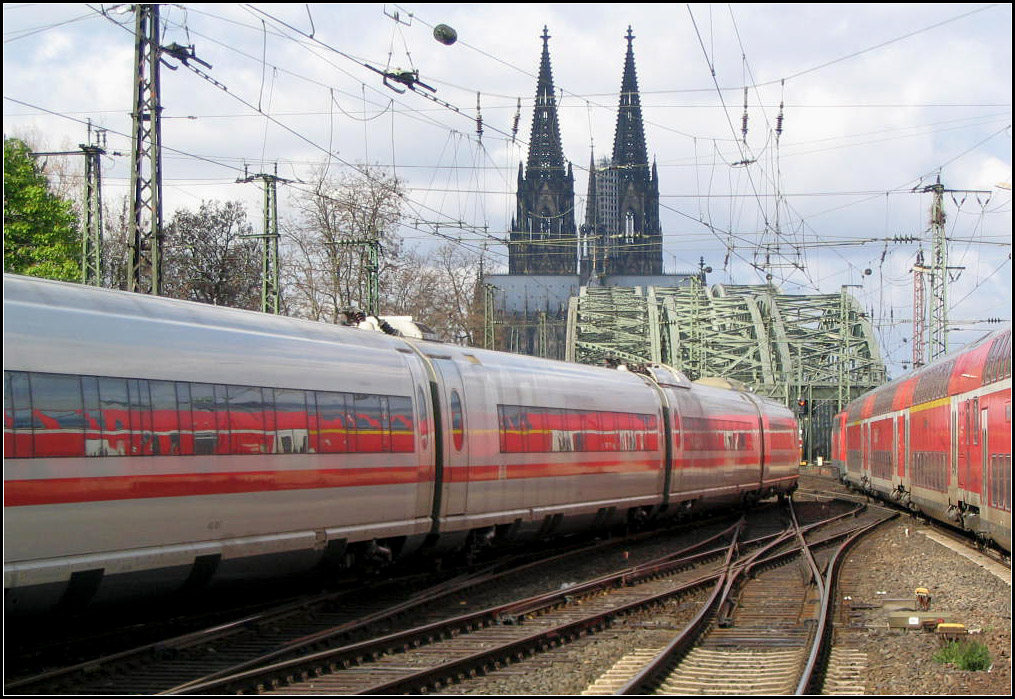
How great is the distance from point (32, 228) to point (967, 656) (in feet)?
140

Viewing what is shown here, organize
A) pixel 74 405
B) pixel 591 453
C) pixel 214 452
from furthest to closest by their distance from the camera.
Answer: pixel 591 453 < pixel 214 452 < pixel 74 405

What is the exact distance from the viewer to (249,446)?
11.1 meters

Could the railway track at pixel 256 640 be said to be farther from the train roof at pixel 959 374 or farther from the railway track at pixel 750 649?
the train roof at pixel 959 374

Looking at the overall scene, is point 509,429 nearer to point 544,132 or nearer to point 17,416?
point 17,416

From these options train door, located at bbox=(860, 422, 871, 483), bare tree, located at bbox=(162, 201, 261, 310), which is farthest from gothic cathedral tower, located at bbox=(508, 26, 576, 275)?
train door, located at bbox=(860, 422, 871, 483)

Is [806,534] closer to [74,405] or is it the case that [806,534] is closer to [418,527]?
[418,527]

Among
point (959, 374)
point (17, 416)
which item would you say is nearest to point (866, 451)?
point (959, 374)

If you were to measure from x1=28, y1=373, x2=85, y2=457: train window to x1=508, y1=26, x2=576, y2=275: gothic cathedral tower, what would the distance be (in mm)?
102698

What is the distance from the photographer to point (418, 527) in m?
14.0

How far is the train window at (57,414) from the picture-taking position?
879 centimetres

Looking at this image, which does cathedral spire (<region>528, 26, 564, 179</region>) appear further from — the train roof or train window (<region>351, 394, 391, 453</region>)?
train window (<region>351, 394, 391, 453</region>)

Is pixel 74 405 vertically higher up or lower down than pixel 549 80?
lower down

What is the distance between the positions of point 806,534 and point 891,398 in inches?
268

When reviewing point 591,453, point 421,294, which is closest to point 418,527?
point 591,453
